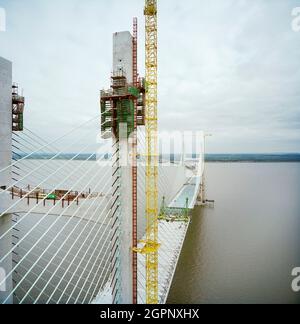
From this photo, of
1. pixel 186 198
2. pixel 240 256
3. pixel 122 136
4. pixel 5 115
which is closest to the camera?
pixel 5 115

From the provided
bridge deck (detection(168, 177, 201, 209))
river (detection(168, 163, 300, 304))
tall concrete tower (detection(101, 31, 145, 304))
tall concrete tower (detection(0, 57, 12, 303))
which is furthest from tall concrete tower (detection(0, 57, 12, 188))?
bridge deck (detection(168, 177, 201, 209))

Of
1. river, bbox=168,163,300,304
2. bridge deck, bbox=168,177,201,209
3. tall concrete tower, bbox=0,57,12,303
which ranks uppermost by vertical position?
tall concrete tower, bbox=0,57,12,303

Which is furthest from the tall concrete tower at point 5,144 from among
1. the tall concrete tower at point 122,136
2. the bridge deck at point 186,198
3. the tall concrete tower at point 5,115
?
the bridge deck at point 186,198

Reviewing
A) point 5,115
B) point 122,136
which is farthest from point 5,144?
point 122,136

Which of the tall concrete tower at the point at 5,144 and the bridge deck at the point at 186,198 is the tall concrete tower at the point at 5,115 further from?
the bridge deck at the point at 186,198

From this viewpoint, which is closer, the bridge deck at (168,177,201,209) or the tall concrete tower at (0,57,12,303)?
the tall concrete tower at (0,57,12,303)

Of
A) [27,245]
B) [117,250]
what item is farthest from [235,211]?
[117,250]

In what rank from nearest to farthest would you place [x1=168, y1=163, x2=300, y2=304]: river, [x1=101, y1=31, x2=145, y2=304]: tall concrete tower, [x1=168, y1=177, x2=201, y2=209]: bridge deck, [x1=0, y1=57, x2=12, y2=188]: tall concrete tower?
[x1=0, y1=57, x2=12, y2=188]: tall concrete tower, [x1=101, y1=31, x2=145, y2=304]: tall concrete tower, [x1=168, y1=163, x2=300, y2=304]: river, [x1=168, y1=177, x2=201, y2=209]: bridge deck

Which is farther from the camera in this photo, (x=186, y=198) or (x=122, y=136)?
(x=186, y=198)

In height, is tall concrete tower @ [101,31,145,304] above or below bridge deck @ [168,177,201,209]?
above

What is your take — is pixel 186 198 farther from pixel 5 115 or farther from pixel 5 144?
pixel 5 115

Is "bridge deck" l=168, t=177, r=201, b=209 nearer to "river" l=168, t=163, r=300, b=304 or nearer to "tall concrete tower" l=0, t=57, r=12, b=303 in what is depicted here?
"river" l=168, t=163, r=300, b=304
